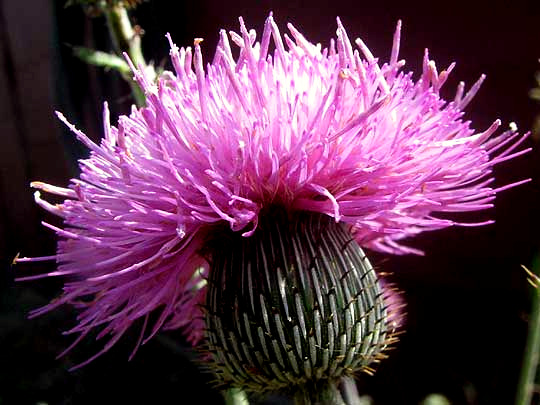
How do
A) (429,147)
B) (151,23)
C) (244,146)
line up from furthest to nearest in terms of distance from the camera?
(151,23)
(429,147)
(244,146)


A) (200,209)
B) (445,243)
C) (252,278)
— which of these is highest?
(200,209)

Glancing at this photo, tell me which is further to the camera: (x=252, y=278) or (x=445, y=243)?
(x=445, y=243)

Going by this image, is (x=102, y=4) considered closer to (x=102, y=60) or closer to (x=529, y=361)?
(x=102, y=60)

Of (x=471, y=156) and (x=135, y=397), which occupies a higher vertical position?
(x=471, y=156)

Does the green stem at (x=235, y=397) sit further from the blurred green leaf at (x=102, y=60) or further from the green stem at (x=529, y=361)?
the blurred green leaf at (x=102, y=60)

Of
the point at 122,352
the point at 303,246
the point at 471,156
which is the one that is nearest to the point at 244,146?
the point at 303,246

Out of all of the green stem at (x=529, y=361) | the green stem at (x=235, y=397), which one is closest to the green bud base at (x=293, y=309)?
the green stem at (x=235, y=397)

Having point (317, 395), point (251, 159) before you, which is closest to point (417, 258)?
point (317, 395)

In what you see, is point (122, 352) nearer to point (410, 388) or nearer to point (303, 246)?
point (410, 388)
